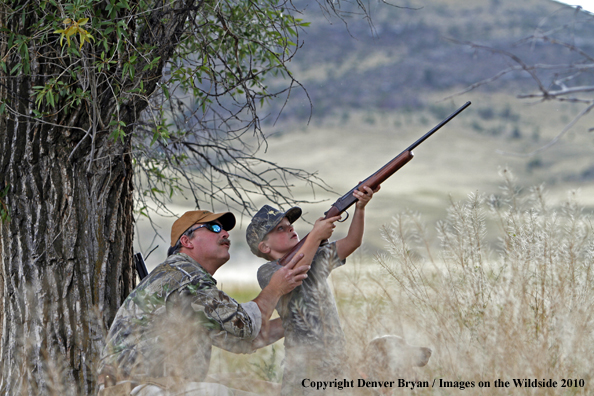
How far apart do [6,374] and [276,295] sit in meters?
2.21

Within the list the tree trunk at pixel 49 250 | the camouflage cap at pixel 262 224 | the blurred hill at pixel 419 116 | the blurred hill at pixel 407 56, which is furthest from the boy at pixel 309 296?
the blurred hill at pixel 407 56

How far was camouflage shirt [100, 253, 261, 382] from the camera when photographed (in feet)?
9.89

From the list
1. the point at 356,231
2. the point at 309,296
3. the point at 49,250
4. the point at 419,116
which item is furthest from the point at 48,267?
the point at 419,116

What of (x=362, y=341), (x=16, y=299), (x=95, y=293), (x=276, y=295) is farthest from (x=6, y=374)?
(x=362, y=341)

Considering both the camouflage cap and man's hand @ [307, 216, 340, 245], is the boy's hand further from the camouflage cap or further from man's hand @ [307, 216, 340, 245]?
the camouflage cap

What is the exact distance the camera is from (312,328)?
3119 millimetres

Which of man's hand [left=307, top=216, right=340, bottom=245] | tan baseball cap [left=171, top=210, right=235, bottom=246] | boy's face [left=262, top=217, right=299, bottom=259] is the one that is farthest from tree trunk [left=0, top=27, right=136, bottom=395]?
man's hand [left=307, top=216, right=340, bottom=245]

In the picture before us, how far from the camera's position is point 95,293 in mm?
4094

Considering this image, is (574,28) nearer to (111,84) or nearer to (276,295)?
(276,295)

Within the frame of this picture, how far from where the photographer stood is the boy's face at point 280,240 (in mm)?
3670

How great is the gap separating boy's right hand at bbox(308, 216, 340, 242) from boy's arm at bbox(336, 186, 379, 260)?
12 centimetres

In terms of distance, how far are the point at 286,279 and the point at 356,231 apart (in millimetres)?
584

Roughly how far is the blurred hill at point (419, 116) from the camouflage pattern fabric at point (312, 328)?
4058 centimetres

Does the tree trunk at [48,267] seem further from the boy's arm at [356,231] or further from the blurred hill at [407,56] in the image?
the blurred hill at [407,56]
